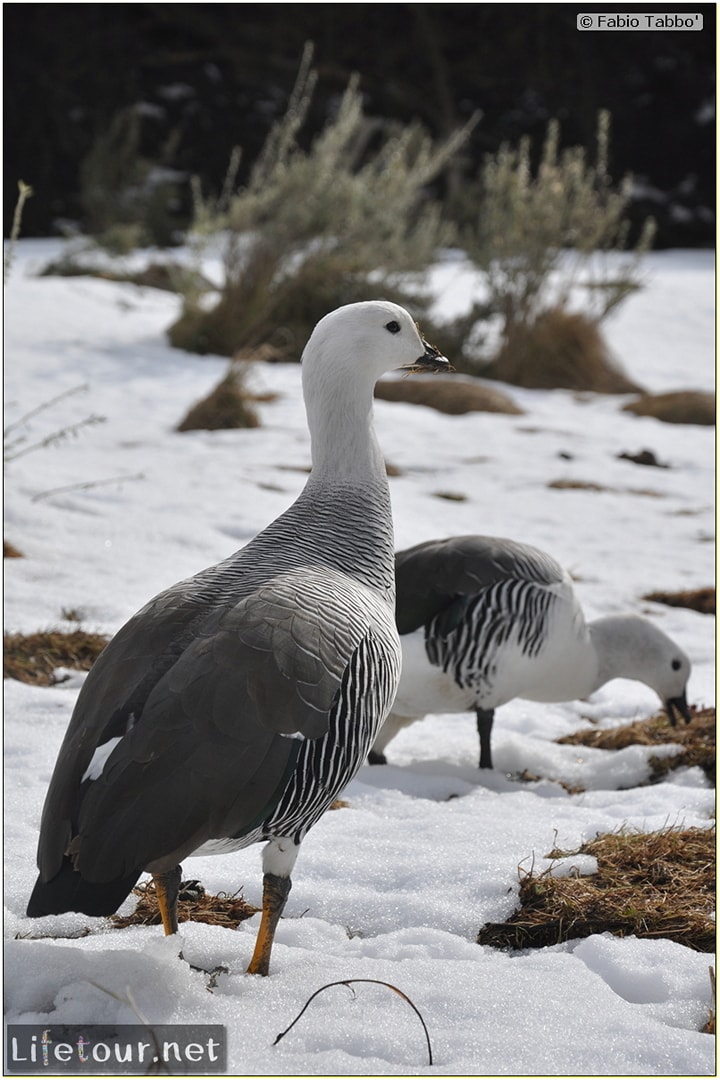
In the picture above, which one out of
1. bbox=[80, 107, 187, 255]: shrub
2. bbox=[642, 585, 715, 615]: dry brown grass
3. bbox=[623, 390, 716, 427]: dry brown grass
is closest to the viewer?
bbox=[642, 585, 715, 615]: dry brown grass

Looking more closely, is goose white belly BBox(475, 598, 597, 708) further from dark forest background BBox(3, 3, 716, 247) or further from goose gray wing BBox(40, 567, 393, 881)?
dark forest background BBox(3, 3, 716, 247)

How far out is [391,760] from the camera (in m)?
4.98

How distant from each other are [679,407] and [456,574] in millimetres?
6672

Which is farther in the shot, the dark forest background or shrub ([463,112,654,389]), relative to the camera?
the dark forest background

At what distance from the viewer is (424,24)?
19750mm

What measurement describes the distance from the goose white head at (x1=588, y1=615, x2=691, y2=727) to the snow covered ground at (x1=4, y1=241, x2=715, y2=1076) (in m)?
0.38

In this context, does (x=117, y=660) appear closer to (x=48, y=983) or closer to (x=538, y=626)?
(x=48, y=983)

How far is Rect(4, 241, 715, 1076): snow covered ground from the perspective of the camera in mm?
2705

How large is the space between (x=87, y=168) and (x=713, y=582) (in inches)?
498

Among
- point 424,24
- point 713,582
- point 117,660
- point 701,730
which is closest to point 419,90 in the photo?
point 424,24

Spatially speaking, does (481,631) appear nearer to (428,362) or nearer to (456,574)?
(456,574)

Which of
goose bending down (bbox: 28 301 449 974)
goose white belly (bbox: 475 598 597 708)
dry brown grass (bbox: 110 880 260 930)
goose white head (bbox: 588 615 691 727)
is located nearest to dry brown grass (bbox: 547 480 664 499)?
goose white head (bbox: 588 615 691 727)

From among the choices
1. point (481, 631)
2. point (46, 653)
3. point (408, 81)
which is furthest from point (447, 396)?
point (408, 81)

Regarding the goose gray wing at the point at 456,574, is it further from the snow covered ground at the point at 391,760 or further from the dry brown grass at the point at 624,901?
the dry brown grass at the point at 624,901
